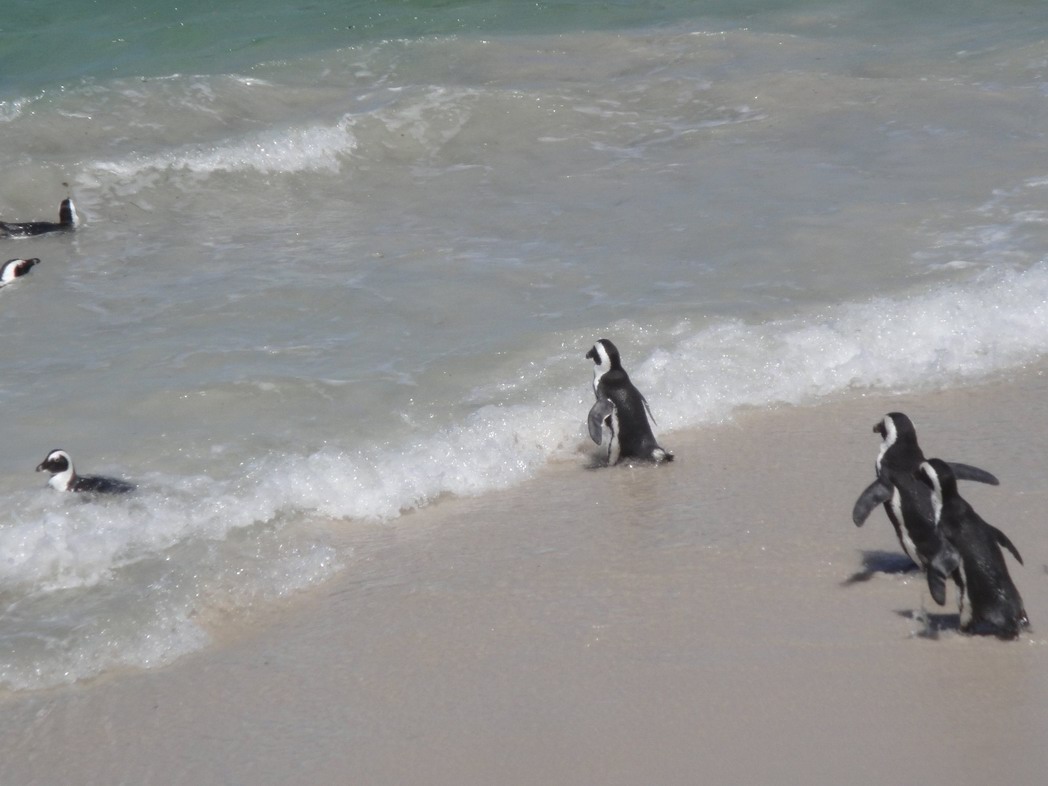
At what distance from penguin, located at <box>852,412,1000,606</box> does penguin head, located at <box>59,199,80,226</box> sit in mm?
7314

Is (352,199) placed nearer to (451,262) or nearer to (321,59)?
(451,262)

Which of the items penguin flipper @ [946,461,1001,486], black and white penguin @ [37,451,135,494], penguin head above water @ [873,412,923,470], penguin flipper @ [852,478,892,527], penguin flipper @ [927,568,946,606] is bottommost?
black and white penguin @ [37,451,135,494]

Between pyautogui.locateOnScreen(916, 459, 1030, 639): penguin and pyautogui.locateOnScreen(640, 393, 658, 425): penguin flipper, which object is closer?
pyautogui.locateOnScreen(916, 459, 1030, 639): penguin

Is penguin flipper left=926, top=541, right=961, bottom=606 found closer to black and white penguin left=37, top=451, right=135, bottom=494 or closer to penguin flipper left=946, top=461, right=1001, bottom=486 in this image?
penguin flipper left=946, top=461, right=1001, bottom=486

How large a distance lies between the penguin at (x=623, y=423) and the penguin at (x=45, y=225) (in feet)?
19.0

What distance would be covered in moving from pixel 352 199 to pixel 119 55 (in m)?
5.38

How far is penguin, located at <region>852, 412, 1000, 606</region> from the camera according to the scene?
394 centimetres

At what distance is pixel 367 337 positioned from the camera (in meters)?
7.28

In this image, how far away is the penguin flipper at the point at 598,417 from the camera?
18.5 ft

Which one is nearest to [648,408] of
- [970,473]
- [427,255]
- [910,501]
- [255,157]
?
[910,501]

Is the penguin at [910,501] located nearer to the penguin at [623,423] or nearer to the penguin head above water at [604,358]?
the penguin at [623,423]

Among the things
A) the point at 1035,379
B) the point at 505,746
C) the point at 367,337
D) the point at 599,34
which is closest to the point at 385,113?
the point at 599,34

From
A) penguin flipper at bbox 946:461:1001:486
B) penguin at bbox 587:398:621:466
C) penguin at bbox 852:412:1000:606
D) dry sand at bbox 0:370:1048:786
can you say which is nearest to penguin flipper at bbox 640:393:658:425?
penguin at bbox 587:398:621:466

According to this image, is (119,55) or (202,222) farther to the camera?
(119,55)
